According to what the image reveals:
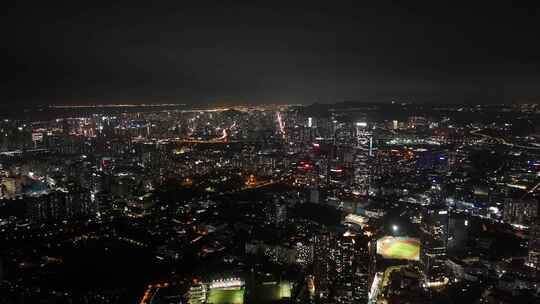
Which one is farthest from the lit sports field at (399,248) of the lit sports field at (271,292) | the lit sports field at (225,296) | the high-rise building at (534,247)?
the lit sports field at (225,296)

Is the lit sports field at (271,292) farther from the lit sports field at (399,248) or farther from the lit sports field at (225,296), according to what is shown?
the lit sports field at (399,248)

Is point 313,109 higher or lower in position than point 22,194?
higher

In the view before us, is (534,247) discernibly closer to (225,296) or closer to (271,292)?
(271,292)

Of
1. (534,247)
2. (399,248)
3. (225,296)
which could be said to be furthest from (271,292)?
(534,247)

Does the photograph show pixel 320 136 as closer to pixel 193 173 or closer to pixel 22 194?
pixel 193 173

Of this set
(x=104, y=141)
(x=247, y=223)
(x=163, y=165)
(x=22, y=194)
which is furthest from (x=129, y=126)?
(x=247, y=223)

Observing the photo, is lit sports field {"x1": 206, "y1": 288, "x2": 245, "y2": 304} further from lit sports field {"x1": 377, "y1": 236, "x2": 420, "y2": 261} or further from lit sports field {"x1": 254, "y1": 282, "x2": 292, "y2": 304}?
lit sports field {"x1": 377, "y1": 236, "x2": 420, "y2": 261}

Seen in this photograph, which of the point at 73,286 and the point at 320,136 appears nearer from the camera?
the point at 73,286
